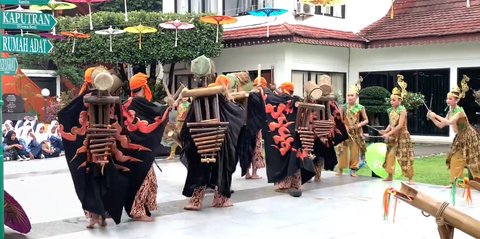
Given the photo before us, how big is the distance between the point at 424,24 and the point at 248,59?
568 centimetres

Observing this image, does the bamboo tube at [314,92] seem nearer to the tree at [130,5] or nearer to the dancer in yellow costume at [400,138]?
the dancer in yellow costume at [400,138]

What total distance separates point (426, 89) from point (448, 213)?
16.4m

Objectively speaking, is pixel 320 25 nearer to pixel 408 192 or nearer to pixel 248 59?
pixel 248 59

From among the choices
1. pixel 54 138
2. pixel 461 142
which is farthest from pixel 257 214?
pixel 54 138

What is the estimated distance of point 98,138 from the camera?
20.2 ft

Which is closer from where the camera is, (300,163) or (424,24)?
(300,163)

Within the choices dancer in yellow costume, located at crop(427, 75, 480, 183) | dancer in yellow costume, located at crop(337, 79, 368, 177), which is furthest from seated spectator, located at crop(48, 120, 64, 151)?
dancer in yellow costume, located at crop(427, 75, 480, 183)

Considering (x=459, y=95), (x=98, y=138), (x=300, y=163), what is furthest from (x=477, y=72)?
(x=98, y=138)

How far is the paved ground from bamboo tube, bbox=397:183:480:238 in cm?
346

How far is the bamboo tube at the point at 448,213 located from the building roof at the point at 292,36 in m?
14.1

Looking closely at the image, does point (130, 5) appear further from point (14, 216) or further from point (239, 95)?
point (14, 216)

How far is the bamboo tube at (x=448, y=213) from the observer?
2.74 m

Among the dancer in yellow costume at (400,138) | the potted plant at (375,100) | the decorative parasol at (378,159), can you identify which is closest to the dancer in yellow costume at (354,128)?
the decorative parasol at (378,159)

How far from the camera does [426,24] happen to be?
710 inches
